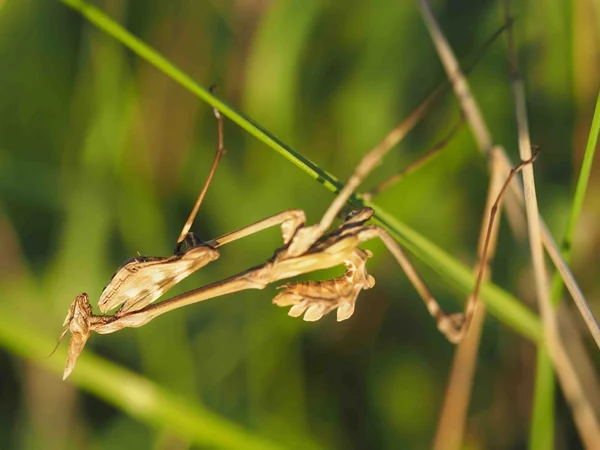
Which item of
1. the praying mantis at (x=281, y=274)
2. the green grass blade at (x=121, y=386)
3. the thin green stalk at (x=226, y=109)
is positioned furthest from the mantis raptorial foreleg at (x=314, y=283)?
the green grass blade at (x=121, y=386)

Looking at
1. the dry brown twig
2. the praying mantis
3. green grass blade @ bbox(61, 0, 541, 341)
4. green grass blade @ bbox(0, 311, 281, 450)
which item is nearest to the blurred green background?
green grass blade @ bbox(0, 311, 281, 450)

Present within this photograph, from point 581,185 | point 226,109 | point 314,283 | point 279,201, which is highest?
point 279,201

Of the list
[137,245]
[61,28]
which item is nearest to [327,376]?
[137,245]

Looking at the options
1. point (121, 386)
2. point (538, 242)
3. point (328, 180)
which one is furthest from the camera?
point (121, 386)

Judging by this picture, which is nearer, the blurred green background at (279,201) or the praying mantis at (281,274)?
the praying mantis at (281,274)

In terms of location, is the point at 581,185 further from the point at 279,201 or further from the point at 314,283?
the point at 279,201

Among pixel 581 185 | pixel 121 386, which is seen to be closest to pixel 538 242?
pixel 581 185

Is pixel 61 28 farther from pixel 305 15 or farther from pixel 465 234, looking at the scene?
pixel 465 234

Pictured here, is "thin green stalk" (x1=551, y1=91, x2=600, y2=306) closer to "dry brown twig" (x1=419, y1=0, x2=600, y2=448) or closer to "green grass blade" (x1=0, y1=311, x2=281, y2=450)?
"dry brown twig" (x1=419, y1=0, x2=600, y2=448)

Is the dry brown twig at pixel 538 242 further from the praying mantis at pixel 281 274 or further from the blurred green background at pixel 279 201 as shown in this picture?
the blurred green background at pixel 279 201
